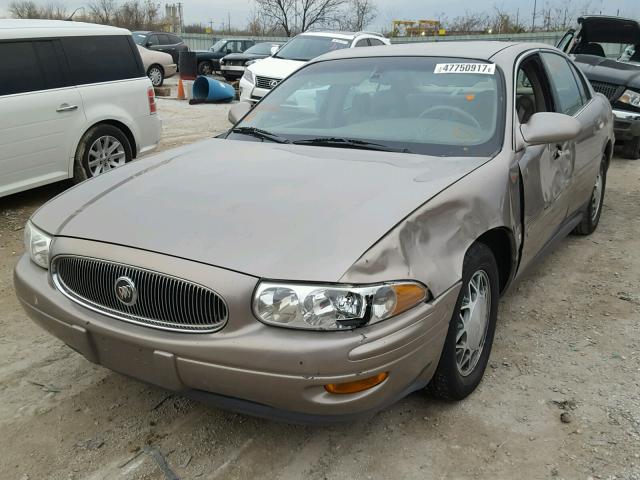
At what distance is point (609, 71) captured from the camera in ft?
27.2

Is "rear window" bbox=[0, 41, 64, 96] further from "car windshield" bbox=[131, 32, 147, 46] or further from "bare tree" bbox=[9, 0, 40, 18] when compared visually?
"bare tree" bbox=[9, 0, 40, 18]

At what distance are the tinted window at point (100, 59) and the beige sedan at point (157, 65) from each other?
11951 mm

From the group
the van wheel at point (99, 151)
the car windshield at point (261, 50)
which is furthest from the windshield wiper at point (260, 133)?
the car windshield at point (261, 50)

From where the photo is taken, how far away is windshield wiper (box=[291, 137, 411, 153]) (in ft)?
9.83

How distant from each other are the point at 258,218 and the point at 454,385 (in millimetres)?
1130

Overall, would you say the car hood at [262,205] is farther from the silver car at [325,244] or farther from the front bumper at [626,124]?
the front bumper at [626,124]

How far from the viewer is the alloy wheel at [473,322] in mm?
2543

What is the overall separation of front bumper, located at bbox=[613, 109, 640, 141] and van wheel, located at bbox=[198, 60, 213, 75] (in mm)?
17849

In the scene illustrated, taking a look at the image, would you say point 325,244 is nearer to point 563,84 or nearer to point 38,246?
point 38,246

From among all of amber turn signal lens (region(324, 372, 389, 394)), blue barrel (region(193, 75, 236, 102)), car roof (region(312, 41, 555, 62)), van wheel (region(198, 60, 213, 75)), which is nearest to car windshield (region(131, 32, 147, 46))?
van wheel (region(198, 60, 213, 75))

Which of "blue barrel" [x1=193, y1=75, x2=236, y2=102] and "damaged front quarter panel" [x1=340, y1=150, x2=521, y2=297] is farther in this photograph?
"blue barrel" [x1=193, y1=75, x2=236, y2=102]

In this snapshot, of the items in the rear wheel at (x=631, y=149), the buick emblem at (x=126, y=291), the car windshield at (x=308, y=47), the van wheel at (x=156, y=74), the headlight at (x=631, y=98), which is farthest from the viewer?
the van wheel at (x=156, y=74)

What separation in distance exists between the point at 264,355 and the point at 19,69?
190 inches

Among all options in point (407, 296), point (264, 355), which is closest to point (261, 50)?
point (407, 296)
